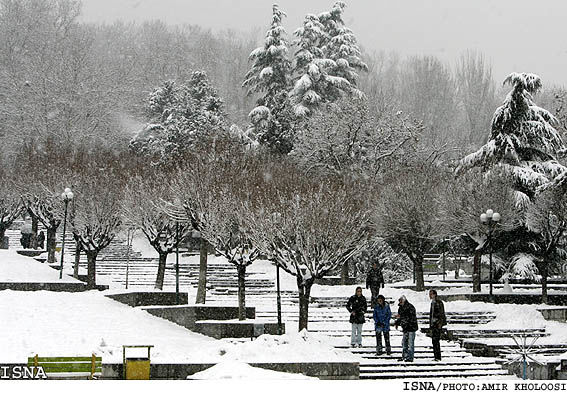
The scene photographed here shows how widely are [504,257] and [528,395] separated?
68.9 ft

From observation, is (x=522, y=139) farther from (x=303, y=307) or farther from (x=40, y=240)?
(x=40, y=240)

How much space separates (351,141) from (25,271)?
1587 centimetres

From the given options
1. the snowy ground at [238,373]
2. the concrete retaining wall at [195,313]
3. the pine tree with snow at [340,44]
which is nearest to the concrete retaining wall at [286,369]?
the snowy ground at [238,373]

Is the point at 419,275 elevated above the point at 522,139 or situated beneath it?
situated beneath

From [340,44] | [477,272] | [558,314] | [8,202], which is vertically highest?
[340,44]

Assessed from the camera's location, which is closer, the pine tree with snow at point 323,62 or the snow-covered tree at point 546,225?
the snow-covered tree at point 546,225

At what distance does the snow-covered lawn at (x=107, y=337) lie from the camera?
672 inches

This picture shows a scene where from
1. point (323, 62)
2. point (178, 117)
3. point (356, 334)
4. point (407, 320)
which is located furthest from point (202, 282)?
point (178, 117)

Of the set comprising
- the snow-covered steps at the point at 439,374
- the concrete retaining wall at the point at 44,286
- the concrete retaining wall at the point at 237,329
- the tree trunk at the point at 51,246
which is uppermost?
the tree trunk at the point at 51,246

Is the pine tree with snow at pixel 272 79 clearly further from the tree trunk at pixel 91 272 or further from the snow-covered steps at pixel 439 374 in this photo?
the snow-covered steps at pixel 439 374

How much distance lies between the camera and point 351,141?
38.5 meters

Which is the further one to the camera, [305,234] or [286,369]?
[305,234]

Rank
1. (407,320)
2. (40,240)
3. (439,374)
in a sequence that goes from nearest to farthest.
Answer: (439,374), (407,320), (40,240)

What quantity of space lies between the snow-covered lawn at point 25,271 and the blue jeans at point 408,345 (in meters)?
12.7
